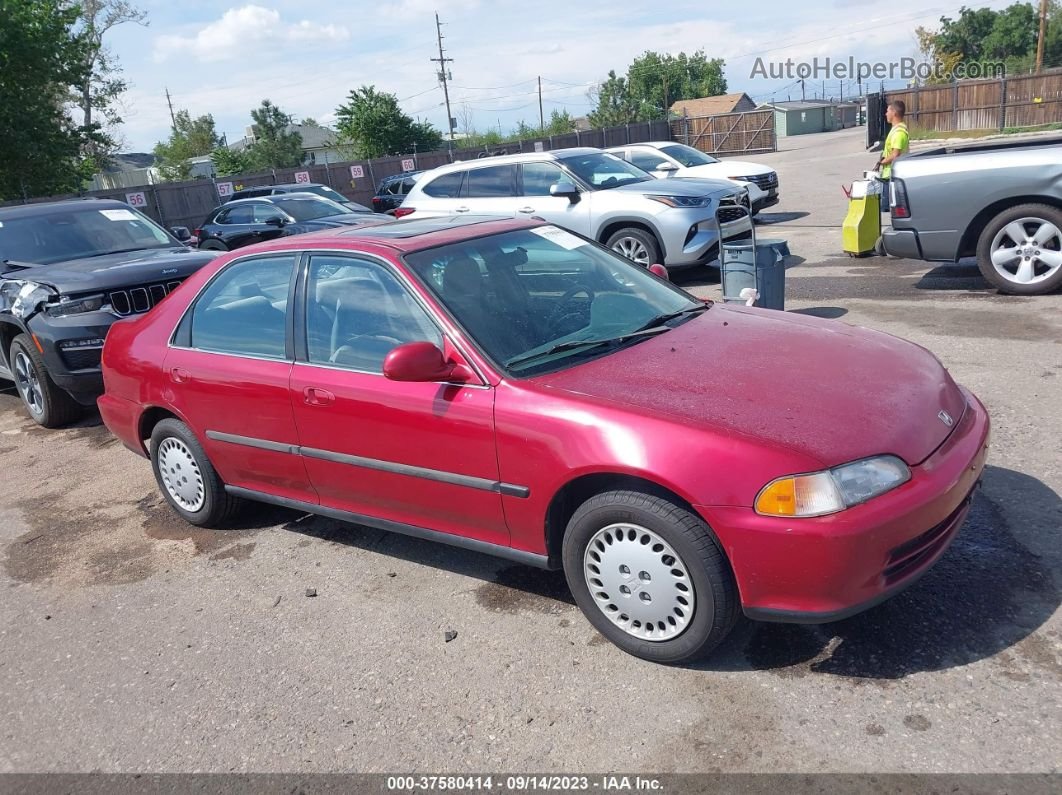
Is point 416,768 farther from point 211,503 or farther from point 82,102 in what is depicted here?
point 82,102

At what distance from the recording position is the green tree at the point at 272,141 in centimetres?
5588

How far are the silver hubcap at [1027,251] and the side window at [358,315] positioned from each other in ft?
21.3

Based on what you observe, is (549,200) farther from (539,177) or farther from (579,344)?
(579,344)

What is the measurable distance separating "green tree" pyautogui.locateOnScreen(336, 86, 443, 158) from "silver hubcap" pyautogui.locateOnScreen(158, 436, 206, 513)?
4096 cm

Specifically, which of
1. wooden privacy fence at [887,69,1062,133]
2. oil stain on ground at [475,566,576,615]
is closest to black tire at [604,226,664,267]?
oil stain on ground at [475,566,576,615]

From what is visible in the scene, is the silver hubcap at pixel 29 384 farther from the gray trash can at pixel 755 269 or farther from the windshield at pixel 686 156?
the windshield at pixel 686 156

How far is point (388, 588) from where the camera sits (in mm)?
4113

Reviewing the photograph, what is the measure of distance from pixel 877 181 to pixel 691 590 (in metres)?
9.07

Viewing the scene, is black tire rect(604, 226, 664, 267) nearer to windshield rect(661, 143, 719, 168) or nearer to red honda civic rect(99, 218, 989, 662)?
red honda civic rect(99, 218, 989, 662)

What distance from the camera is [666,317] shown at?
409cm

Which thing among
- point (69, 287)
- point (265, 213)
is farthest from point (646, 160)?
point (69, 287)

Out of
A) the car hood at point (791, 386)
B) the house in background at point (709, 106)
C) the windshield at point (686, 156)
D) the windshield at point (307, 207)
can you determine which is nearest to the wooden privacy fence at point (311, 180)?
the windshield at point (307, 207)

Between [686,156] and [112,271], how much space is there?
42.1 feet

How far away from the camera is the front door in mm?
3523
